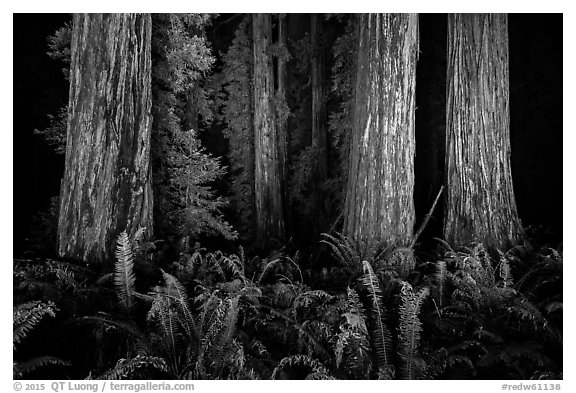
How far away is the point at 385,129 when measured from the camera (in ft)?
16.1

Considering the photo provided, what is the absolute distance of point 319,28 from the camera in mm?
8711

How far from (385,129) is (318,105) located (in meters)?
4.00

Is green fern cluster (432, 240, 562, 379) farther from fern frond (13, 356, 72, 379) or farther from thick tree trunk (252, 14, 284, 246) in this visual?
thick tree trunk (252, 14, 284, 246)

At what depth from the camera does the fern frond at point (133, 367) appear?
2875mm

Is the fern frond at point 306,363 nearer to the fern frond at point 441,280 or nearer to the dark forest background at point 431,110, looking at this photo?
the fern frond at point 441,280

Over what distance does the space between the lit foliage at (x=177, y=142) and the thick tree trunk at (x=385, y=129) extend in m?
1.94

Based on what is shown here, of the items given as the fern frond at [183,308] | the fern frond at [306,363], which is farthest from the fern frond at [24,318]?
the fern frond at [306,363]

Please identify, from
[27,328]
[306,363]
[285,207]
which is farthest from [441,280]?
[285,207]

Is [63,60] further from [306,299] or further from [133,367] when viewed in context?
[306,299]

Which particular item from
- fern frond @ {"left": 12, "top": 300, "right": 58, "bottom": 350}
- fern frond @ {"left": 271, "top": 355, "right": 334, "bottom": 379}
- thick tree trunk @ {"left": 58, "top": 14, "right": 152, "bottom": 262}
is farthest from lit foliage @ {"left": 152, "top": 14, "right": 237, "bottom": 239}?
fern frond @ {"left": 271, "top": 355, "right": 334, "bottom": 379}

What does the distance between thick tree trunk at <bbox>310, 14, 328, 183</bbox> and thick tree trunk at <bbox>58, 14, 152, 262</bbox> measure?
460cm

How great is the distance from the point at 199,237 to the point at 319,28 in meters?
5.21
